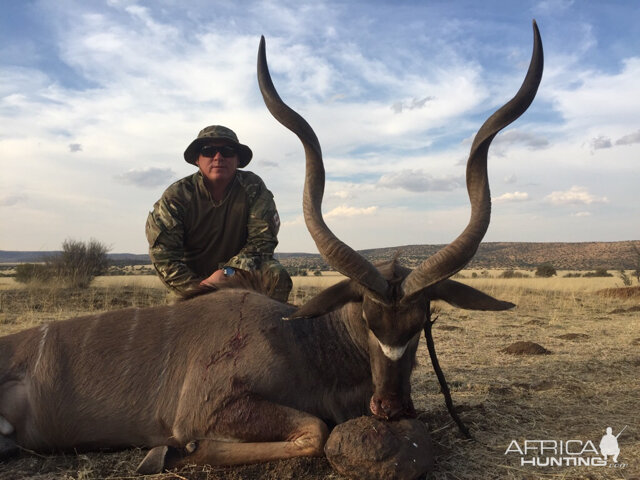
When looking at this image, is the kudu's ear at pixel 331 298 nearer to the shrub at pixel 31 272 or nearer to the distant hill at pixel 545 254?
the shrub at pixel 31 272

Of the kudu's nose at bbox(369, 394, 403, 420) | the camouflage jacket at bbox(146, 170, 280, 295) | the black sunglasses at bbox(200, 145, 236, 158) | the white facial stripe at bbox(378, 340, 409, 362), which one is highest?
the black sunglasses at bbox(200, 145, 236, 158)

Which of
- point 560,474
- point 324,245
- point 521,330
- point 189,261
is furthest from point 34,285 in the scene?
point 560,474

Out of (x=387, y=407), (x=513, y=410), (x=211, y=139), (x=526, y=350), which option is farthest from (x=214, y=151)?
(x=526, y=350)

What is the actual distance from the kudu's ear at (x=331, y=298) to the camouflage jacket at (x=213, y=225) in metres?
2.61

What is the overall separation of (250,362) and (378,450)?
1.18 metres

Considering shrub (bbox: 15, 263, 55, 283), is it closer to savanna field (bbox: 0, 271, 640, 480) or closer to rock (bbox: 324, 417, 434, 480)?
savanna field (bbox: 0, 271, 640, 480)

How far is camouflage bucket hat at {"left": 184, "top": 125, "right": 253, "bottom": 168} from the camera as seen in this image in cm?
679

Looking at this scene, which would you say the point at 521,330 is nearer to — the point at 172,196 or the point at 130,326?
the point at 172,196

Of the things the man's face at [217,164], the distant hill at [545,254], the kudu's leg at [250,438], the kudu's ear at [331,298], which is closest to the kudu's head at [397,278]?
the kudu's ear at [331,298]

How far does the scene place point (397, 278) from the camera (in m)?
3.89

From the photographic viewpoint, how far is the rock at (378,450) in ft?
10.8

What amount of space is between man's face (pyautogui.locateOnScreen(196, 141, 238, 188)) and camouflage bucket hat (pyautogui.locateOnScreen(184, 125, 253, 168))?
95 mm

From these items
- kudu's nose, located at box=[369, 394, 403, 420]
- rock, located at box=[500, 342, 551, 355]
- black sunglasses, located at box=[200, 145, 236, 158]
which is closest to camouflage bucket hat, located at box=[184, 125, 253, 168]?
black sunglasses, located at box=[200, 145, 236, 158]

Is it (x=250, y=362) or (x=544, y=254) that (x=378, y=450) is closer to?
(x=250, y=362)
